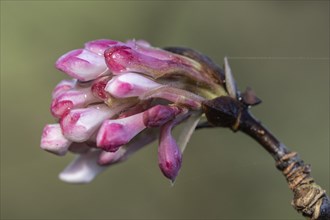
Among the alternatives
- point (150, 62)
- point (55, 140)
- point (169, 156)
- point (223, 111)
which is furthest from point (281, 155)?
point (55, 140)

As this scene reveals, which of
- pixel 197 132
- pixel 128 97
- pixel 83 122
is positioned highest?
pixel 128 97

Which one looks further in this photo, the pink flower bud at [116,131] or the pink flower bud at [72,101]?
the pink flower bud at [72,101]

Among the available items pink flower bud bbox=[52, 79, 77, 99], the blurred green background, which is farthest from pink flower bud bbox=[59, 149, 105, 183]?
the blurred green background

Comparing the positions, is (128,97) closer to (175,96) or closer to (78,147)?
(175,96)

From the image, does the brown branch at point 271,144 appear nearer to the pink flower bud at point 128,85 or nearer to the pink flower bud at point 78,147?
the pink flower bud at point 128,85

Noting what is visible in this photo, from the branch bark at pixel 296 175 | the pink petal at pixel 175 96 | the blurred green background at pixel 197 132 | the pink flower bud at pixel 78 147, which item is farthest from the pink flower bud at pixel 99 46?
the blurred green background at pixel 197 132

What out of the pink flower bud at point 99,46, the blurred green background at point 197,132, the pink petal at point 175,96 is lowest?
the blurred green background at point 197,132

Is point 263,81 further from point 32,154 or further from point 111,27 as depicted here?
point 32,154
